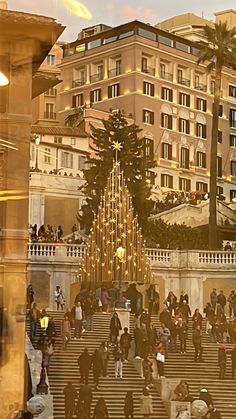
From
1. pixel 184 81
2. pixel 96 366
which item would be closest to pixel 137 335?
pixel 96 366

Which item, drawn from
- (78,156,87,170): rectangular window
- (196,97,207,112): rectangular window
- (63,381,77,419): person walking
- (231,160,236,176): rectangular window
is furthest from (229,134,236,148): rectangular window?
(63,381,77,419): person walking

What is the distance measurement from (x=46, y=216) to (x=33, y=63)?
1.19 metres

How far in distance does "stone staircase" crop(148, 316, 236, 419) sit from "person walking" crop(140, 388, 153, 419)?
23 centimetres

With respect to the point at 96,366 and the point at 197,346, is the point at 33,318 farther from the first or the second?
the point at 197,346

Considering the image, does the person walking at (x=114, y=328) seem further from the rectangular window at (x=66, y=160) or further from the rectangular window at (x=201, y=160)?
the rectangular window at (x=201, y=160)

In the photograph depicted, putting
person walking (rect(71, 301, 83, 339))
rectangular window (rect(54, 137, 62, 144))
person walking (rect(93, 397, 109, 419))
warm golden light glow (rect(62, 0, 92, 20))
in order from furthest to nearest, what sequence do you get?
rectangular window (rect(54, 137, 62, 144)), person walking (rect(71, 301, 83, 339)), person walking (rect(93, 397, 109, 419)), warm golden light glow (rect(62, 0, 92, 20))

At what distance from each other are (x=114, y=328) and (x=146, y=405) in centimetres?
51

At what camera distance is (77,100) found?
5258mm

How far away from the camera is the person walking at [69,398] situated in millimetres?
4335

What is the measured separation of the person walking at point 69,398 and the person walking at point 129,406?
0.24m

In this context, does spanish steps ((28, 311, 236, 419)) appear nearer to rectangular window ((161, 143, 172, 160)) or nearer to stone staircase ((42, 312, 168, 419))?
stone staircase ((42, 312, 168, 419))

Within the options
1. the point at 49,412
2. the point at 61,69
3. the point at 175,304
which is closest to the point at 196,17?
the point at 61,69

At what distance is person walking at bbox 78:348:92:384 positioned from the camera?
4609 mm

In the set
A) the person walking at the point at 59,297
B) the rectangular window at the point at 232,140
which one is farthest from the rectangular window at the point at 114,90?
the person walking at the point at 59,297
